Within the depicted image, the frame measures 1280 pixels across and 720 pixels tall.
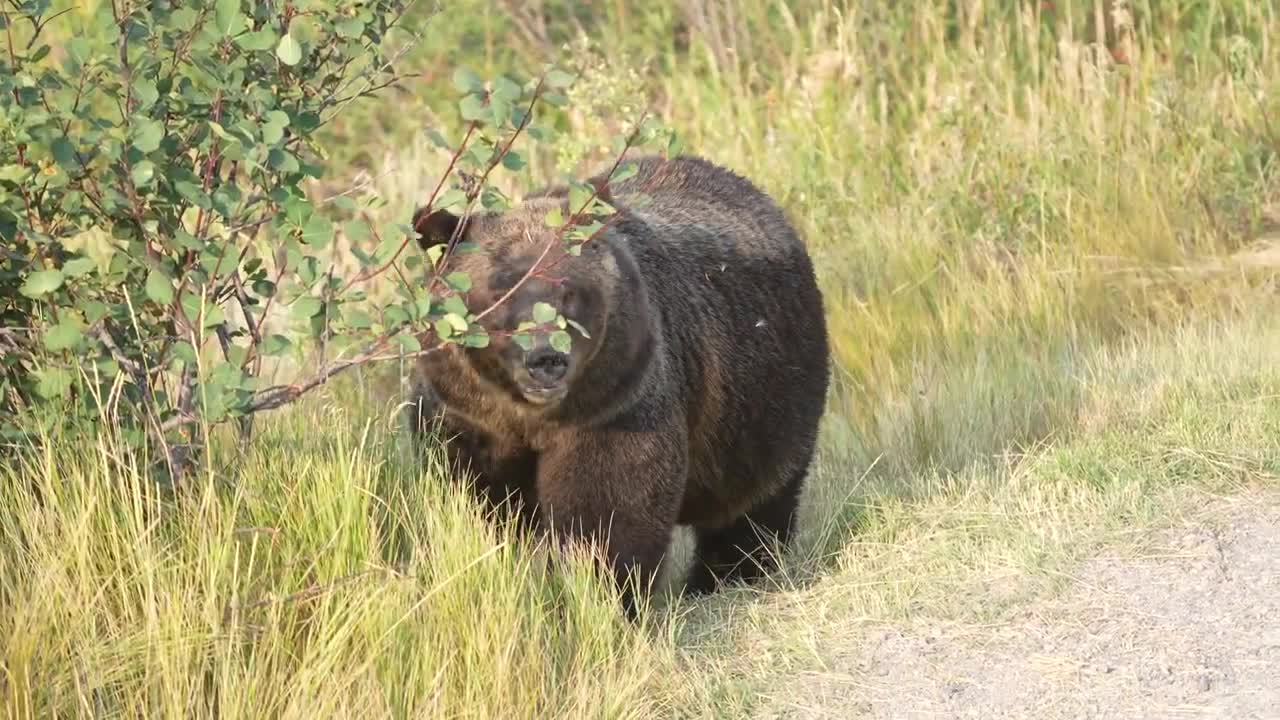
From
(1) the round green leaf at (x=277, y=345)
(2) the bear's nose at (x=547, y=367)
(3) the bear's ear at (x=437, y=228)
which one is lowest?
(2) the bear's nose at (x=547, y=367)

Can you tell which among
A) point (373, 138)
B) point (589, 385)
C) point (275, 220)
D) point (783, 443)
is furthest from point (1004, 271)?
point (373, 138)

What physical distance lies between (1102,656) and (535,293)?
1554 millimetres

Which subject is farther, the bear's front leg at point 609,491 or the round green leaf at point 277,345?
the bear's front leg at point 609,491

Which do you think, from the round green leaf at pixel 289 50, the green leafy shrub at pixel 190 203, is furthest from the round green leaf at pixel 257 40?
the round green leaf at pixel 289 50

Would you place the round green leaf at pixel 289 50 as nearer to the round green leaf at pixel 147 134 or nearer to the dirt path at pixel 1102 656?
Answer: the round green leaf at pixel 147 134

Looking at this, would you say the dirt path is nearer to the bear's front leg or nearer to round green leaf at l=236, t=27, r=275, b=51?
the bear's front leg

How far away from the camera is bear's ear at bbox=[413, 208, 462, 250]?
14.5 feet

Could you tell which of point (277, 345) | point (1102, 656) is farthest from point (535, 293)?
point (1102, 656)

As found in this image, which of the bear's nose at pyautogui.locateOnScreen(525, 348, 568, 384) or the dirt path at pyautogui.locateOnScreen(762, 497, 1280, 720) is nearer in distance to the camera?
the dirt path at pyautogui.locateOnScreen(762, 497, 1280, 720)

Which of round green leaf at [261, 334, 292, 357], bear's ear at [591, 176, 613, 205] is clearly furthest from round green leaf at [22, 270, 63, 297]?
bear's ear at [591, 176, 613, 205]

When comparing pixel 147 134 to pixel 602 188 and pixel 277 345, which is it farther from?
pixel 602 188

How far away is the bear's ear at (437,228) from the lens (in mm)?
4426

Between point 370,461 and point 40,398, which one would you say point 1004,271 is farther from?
point 40,398

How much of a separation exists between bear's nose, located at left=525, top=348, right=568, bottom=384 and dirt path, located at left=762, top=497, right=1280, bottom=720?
0.88 m
